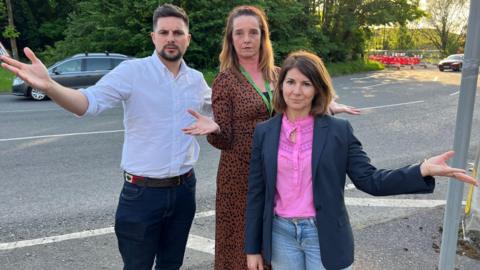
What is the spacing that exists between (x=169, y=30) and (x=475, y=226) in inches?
121

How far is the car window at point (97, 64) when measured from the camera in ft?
48.8

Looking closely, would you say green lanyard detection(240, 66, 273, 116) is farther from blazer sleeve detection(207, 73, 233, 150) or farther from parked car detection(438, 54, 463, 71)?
parked car detection(438, 54, 463, 71)

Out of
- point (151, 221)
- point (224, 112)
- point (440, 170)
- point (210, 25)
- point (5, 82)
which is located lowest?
point (5, 82)

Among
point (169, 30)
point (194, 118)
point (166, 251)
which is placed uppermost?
point (169, 30)

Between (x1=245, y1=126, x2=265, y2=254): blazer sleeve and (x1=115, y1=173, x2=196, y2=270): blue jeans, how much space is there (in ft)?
1.92

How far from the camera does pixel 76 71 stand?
14.6 meters

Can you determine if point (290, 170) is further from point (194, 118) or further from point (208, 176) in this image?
point (208, 176)

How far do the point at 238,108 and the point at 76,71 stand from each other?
526 inches

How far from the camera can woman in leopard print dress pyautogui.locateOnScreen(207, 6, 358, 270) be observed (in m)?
2.68

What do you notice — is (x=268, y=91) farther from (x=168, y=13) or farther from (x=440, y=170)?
(x=440, y=170)

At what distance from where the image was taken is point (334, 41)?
32.0 meters

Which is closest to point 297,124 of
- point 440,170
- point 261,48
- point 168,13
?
point 440,170

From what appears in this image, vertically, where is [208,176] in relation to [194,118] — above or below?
below

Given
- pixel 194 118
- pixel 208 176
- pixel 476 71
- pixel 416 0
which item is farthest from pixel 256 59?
pixel 416 0
